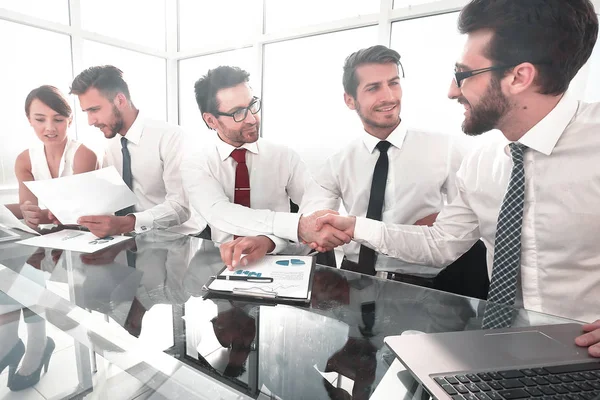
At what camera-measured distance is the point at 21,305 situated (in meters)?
0.85

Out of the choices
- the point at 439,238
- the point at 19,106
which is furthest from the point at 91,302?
the point at 19,106

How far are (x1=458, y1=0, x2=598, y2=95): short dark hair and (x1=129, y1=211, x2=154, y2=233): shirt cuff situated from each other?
1.42 metres

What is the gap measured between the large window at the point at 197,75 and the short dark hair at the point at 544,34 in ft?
3.39

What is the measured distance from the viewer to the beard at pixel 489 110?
3.08ft

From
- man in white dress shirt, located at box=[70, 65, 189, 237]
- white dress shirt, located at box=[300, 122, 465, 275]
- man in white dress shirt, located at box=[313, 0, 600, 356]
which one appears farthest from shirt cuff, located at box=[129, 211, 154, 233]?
man in white dress shirt, located at box=[313, 0, 600, 356]

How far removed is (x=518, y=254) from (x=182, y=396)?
87 cm

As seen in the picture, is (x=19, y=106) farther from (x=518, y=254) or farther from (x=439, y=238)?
(x=518, y=254)

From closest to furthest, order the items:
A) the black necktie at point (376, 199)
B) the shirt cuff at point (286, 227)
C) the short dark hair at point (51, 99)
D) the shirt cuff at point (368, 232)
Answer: the shirt cuff at point (368, 232) < the shirt cuff at point (286, 227) < the black necktie at point (376, 199) < the short dark hair at point (51, 99)

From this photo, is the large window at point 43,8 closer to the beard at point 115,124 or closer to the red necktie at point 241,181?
the beard at point 115,124

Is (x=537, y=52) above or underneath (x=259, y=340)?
above

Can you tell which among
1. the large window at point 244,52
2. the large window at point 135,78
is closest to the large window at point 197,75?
the large window at point 244,52

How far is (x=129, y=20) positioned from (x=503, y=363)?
2.11 metres

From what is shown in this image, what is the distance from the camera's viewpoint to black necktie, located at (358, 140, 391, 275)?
57.0 inches

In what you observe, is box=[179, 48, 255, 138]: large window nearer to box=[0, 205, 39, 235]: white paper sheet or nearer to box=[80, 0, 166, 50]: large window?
box=[80, 0, 166, 50]: large window
